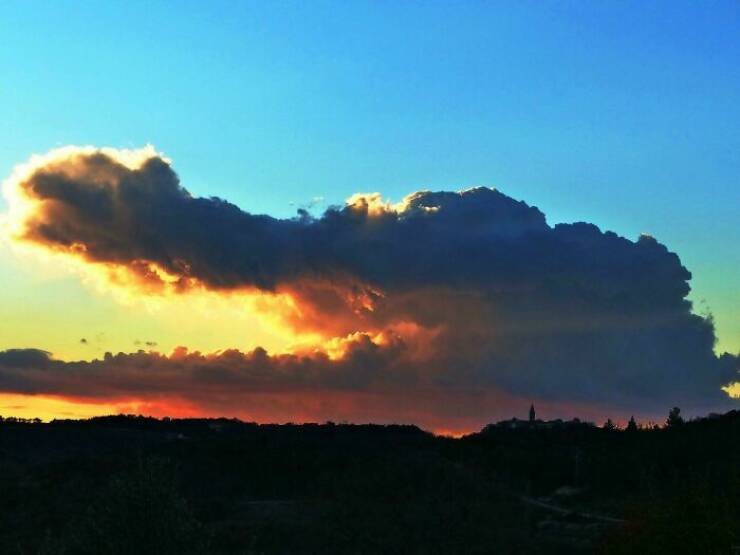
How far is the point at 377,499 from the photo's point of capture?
99.8m

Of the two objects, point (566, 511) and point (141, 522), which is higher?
point (566, 511)

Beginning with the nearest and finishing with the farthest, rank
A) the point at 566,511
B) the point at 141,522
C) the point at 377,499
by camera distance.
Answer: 1. the point at 141,522
2. the point at 377,499
3. the point at 566,511

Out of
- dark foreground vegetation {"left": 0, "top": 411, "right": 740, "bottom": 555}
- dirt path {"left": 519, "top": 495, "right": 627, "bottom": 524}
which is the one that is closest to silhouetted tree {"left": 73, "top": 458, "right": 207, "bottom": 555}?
dark foreground vegetation {"left": 0, "top": 411, "right": 740, "bottom": 555}

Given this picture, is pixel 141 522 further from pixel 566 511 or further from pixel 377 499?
pixel 566 511

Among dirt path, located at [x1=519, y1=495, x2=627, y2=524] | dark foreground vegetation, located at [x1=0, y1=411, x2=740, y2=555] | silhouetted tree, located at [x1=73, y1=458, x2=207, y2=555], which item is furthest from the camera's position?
dirt path, located at [x1=519, y1=495, x2=627, y2=524]

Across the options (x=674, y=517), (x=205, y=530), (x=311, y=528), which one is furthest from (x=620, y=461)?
(x=205, y=530)

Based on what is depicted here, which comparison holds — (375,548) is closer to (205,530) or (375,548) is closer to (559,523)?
(559,523)

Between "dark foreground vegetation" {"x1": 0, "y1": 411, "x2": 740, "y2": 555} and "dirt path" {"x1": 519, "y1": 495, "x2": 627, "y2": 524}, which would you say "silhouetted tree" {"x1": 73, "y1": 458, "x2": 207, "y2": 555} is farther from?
"dirt path" {"x1": 519, "y1": 495, "x2": 627, "y2": 524}

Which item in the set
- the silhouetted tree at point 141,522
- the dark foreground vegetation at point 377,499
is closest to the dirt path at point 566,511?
the dark foreground vegetation at point 377,499

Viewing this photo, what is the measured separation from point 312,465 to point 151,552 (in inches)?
5046

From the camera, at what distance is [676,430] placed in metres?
198

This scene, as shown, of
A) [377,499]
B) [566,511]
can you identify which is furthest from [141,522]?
[566,511]

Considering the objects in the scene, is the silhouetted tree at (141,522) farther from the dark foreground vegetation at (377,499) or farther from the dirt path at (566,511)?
the dirt path at (566,511)

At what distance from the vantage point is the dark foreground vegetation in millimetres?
49125
